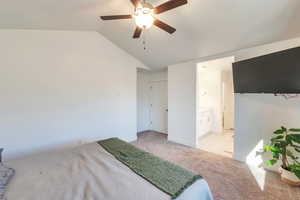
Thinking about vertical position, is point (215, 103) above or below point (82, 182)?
above

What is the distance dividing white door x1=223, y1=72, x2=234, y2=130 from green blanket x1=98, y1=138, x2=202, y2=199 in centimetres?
462

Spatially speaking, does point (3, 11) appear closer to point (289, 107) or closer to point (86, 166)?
point (86, 166)

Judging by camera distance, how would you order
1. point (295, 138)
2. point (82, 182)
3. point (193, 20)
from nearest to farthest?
1. point (82, 182)
2. point (295, 138)
3. point (193, 20)

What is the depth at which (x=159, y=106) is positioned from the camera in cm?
550

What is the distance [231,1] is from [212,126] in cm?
413

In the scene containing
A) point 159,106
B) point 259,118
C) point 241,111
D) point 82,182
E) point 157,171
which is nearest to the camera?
point 82,182

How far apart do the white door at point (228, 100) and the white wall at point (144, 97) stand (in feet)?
8.38

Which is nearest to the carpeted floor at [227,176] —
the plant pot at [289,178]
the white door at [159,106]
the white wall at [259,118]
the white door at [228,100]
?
the plant pot at [289,178]

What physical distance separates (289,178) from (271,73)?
1631 millimetres

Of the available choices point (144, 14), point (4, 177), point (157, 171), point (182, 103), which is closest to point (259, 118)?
point (182, 103)

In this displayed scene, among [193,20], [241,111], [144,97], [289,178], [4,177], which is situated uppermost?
[193,20]

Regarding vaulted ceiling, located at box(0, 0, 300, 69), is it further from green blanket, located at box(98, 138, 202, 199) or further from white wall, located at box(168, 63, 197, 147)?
green blanket, located at box(98, 138, 202, 199)

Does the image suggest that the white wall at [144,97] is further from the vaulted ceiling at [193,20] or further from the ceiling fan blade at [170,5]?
the ceiling fan blade at [170,5]

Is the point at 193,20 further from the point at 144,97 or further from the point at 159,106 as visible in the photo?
the point at 144,97
